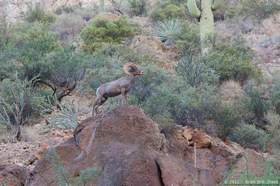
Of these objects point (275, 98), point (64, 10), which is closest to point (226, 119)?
point (275, 98)

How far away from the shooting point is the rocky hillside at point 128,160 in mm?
7203

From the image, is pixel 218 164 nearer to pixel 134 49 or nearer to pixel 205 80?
pixel 205 80

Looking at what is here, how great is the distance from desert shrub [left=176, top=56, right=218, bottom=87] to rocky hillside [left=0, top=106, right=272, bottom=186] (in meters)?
6.91

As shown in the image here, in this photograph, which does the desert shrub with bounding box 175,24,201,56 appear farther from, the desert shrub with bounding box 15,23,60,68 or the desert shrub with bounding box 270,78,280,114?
the desert shrub with bounding box 270,78,280,114

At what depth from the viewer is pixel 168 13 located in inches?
1029

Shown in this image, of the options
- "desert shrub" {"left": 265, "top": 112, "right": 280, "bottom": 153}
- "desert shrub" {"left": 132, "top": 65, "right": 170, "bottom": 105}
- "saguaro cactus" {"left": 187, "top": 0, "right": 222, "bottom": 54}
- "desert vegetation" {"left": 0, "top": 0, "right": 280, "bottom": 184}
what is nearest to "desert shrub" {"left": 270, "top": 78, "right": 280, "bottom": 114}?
"desert vegetation" {"left": 0, "top": 0, "right": 280, "bottom": 184}

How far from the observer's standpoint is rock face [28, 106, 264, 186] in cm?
723

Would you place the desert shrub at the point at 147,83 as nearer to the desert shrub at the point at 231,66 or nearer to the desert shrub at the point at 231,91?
the desert shrub at the point at 231,91

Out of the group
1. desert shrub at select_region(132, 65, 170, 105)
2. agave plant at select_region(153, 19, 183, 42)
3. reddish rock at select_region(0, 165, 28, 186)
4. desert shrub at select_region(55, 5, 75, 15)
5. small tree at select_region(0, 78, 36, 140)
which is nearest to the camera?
→ reddish rock at select_region(0, 165, 28, 186)

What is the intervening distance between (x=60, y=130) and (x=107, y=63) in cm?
473

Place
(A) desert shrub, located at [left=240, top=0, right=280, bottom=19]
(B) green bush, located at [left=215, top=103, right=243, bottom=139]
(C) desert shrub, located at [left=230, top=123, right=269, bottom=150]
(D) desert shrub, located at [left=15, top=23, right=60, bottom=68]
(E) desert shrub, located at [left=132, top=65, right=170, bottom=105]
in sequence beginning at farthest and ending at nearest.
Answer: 1. (A) desert shrub, located at [left=240, top=0, right=280, bottom=19]
2. (D) desert shrub, located at [left=15, top=23, right=60, bottom=68]
3. (E) desert shrub, located at [left=132, top=65, right=170, bottom=105]
4. (B) green bush, located at [left=215, top=103, right=243, bottom=139]
5. (C) desert shrub, located at [left=230, top=123, right=269, bottom=150]

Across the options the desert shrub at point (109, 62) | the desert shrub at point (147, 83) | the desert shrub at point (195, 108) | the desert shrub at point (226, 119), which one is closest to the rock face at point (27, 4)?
the desert shrub at point (109, 62)

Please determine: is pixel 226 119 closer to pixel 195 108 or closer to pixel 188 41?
pixel 195 108

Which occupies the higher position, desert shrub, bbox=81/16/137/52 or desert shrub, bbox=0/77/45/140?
desert shrub, bbox=0/77/45/140
